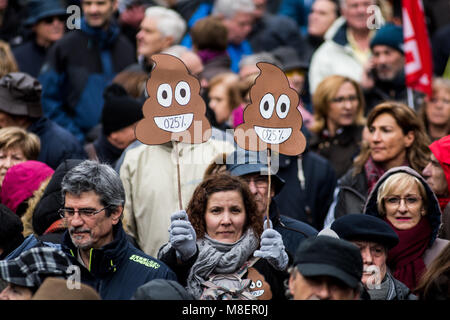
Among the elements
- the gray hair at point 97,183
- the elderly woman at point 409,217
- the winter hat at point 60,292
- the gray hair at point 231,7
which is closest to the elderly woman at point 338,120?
the elderly woman at point 409,217

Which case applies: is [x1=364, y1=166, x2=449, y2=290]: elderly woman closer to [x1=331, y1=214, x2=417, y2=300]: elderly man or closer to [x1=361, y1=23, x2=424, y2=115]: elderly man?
[x1=331, y1=214, x2=417, y2=300]: elderly man

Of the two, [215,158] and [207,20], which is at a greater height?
[207,20]

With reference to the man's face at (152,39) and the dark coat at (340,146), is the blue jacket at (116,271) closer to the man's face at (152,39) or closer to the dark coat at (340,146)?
the dark coat at (340,146)

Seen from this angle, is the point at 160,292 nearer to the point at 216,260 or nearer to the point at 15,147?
the point at 216,260

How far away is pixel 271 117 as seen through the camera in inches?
235

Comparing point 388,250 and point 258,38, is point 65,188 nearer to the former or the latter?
point 388,250

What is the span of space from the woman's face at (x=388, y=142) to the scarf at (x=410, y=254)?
1.24m

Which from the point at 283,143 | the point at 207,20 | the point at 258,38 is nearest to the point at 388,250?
the point at 283,143

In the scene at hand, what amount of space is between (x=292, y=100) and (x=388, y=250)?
121cm

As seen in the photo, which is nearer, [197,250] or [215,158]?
[197,250]

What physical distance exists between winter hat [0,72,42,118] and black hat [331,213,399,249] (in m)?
3.37

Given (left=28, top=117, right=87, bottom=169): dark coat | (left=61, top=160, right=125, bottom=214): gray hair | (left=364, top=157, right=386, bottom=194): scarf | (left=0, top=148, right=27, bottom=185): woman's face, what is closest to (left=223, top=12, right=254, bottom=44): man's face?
(left=28, top=117, right=87, bottom=169): dark coat

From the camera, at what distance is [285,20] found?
38.9ft

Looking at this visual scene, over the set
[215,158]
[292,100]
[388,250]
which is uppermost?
[292,100]
